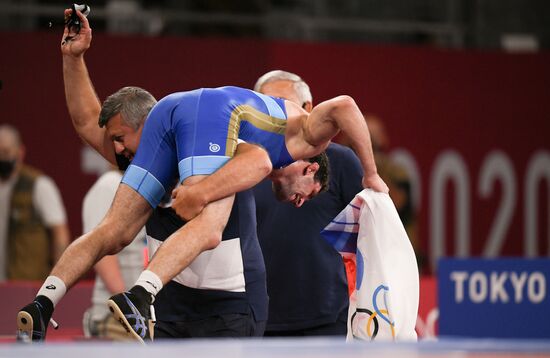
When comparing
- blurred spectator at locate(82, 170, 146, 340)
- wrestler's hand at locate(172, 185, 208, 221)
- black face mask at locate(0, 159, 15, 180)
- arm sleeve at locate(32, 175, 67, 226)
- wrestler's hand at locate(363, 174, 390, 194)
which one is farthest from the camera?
black face mask at locate(0, 159, 15, 180)

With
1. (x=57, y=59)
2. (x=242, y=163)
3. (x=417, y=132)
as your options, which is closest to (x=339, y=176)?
(x=242, y=163)

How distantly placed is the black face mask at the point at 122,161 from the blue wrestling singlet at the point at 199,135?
230 mm

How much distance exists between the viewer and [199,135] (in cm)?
411

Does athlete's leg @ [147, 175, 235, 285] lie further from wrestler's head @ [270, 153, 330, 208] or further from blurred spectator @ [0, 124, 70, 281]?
blurred spectator @ [0, 124, 70, 281]

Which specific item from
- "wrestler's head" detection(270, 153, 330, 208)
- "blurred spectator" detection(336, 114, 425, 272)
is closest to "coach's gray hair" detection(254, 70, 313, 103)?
"wrestler's head" detection(270, 153, 330, 208)

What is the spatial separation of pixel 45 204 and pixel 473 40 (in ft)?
14.0

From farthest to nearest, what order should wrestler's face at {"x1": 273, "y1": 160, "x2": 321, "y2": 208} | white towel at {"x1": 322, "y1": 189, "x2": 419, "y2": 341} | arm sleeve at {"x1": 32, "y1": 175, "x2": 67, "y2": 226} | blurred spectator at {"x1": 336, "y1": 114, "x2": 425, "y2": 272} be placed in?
blurred spectator at {"x1": 336, "y1": 114, "x2": 425, "y2": 272}, arm sleeve at {"x1": 32, "y1": 175, "x2": 67, "y2": 226}, wrestler's face at {"x1": 273, "y1": 160, "x2": 321, "y2": 208}, white towel at {"x1": 322, "y1": 189, "x2": 419, "y2": 341}

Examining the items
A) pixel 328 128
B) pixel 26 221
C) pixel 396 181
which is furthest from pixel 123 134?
pixel 396 181

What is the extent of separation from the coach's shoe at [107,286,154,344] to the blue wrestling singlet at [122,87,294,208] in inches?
19.5

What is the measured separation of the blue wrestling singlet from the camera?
4.11m

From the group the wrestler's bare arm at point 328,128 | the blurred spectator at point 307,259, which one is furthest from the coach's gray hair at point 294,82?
the wrestler's bare arm at point 328,128

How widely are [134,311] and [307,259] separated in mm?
1371

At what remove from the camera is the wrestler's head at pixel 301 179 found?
4535 millimetres

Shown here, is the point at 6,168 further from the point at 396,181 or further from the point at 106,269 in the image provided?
the point at 396,181
